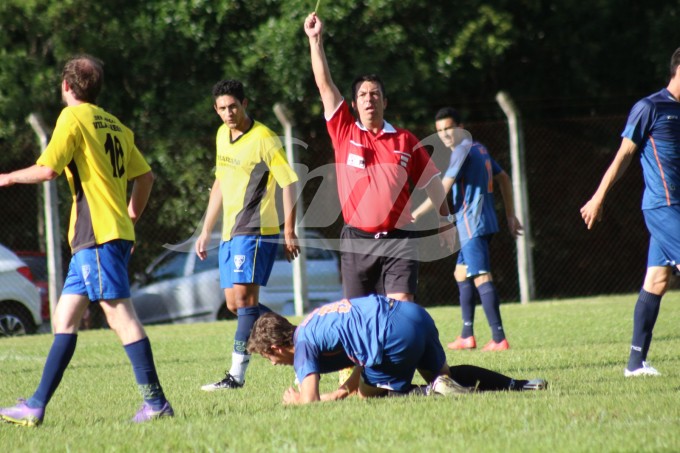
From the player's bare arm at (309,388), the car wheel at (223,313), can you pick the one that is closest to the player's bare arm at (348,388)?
the player's bare arm at (309,388)

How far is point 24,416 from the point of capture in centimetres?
540

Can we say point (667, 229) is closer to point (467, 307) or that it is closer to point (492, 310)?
point (492, 310)

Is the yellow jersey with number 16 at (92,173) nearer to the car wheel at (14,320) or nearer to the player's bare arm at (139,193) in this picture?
the player's bare arm at (139,193)

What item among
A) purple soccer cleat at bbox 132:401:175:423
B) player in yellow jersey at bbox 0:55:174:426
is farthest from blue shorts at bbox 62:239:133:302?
purple soccer cleat at bbox 132:401:175:423

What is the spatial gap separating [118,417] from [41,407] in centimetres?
46

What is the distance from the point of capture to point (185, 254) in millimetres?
15750

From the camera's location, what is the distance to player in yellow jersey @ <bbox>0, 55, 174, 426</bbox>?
17.6 feet

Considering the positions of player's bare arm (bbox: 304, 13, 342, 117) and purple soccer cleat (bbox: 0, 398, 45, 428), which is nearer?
purple soccer cleat (bbox: 0, 398, 45, 428)

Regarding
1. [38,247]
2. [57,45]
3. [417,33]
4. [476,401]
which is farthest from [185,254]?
[476,401]

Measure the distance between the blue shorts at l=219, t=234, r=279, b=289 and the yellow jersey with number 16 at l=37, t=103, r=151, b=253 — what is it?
1.91 m

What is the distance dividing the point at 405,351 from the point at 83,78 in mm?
2347

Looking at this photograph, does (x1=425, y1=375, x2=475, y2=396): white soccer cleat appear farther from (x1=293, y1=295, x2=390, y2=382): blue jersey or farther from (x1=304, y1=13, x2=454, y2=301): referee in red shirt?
(x1=304, y1=13, x2=454, y2=301): referee in red shirt

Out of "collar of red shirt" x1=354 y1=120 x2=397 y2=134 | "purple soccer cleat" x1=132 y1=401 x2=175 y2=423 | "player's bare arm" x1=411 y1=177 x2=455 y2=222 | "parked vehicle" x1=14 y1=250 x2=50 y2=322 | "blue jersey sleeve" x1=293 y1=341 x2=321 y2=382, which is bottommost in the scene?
"parked vehicle" x1=14 y1=250 x2=50 y2=322

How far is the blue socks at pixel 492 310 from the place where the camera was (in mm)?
9227
